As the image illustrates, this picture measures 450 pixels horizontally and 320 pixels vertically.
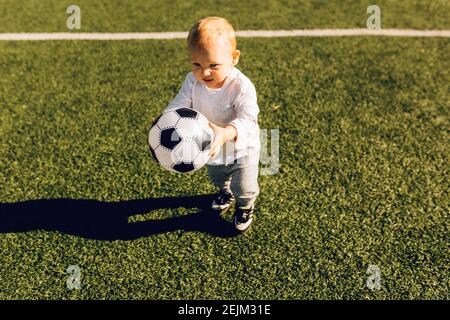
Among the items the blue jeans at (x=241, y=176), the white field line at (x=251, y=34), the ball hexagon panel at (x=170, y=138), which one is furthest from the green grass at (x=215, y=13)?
the ball hexagon panel at (x=170, y=138)

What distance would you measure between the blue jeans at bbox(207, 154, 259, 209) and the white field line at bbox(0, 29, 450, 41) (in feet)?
9.52

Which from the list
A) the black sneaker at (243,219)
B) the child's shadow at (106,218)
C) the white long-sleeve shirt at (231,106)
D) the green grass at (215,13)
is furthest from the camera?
the green grass at (215,13)

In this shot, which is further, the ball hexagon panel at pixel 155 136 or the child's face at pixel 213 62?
the ball hexagon panel at pixel 155 136

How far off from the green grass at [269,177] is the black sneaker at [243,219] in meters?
0.09

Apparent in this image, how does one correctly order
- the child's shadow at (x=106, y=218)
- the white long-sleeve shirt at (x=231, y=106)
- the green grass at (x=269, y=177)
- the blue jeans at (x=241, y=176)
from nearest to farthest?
the white long-sleeve shirt at (x=231, y=106) → the blue jeans at (x=241, y=176) → the green grass at (x=269, y=177) → the child's shadow at (x=106, y=218)

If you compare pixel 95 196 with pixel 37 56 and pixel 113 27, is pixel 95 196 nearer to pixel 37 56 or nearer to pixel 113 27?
pixel 37 56

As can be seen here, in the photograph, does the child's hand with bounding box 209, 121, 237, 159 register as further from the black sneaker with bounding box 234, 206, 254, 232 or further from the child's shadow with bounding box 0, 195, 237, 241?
the child's shadow with bounding box 0, 195, 237, 241

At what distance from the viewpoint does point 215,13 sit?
586cm

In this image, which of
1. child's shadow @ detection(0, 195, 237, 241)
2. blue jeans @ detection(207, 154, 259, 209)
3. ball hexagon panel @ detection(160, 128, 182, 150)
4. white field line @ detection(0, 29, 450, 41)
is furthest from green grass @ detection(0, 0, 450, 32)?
ball hexagon panel @ detection(160, 128, 182, 150)

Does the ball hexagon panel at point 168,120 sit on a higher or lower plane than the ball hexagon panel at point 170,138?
higher

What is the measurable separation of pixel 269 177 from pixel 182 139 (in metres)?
1.52

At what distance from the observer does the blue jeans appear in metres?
2.92

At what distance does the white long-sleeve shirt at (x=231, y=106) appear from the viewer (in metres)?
2.62

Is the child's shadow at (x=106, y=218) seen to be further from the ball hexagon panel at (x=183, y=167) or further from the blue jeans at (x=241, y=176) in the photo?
the ball hexagon panel at (x=183, y=167)
